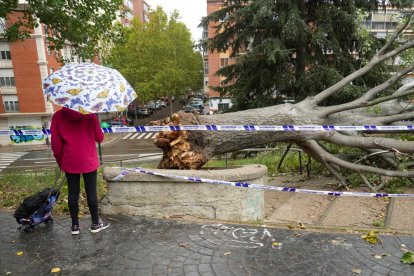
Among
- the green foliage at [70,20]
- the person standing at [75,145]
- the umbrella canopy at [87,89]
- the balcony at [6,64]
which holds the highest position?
the balcony at [6,64]

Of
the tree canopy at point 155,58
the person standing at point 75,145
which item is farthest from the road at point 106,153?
the person standing at point 75,145

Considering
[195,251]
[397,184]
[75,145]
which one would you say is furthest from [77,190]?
[397,184]

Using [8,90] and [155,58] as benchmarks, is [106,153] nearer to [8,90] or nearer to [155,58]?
[8,90]

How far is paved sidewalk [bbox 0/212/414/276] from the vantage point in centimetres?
323

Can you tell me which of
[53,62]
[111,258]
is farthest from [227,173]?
[53,62]

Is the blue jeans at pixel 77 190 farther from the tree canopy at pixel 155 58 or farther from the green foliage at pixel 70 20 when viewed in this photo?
the tree canopy at pixel 155 58

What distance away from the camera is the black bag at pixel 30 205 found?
4.16 meters

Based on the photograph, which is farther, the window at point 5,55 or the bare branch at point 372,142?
the window at point 5,55

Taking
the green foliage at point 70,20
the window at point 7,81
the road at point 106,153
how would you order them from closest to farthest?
the green foliage at point 70,20, the road at point 106,153, the window at point 7,81

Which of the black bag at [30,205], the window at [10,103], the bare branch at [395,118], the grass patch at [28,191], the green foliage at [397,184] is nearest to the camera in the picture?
the black bag at [30,205]

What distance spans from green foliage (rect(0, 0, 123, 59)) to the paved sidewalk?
20.6 ft

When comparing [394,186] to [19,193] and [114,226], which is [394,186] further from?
[19,193]

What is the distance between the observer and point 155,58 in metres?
39.0

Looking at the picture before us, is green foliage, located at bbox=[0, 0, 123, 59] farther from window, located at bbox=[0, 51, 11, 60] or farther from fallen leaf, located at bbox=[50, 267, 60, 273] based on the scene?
window, located at bbox=[0, 51, 11, 60]
